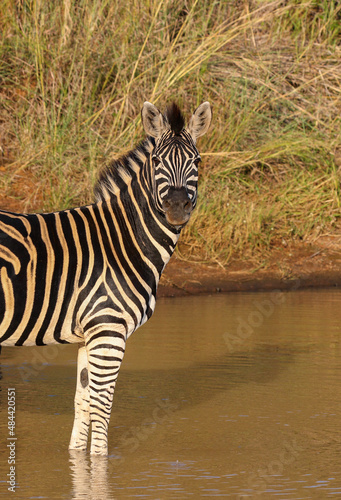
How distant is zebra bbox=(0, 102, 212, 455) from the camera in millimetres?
5293

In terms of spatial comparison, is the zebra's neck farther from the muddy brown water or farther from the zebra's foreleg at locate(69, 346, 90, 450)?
the muddy brown water

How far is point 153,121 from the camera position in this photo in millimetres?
5676

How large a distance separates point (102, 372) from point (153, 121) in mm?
1582

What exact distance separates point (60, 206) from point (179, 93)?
2.66 m

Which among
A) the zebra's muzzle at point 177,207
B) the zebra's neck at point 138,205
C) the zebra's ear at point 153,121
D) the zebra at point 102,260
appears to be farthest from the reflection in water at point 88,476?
the zebra's ear at point 153,121

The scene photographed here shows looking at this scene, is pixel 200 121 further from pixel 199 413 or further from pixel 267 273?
pixel 267 273

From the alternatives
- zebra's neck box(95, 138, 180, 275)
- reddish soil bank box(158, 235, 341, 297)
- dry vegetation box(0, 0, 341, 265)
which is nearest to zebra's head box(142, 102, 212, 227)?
zebra's neck box(95, 138, 180, 275)

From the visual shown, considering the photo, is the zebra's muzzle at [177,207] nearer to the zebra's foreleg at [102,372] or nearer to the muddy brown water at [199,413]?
the zebra's foreleg at [102,372]

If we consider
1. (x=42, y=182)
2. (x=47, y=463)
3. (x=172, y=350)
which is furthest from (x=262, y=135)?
(x=47, y=463)

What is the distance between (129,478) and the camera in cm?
499

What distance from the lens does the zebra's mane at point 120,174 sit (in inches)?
228

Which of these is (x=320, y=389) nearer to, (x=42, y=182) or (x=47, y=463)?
(x=47, y=463)

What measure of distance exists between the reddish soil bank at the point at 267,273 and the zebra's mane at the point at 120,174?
5.08 meters

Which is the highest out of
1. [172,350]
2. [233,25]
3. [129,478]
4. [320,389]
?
[233,25]
